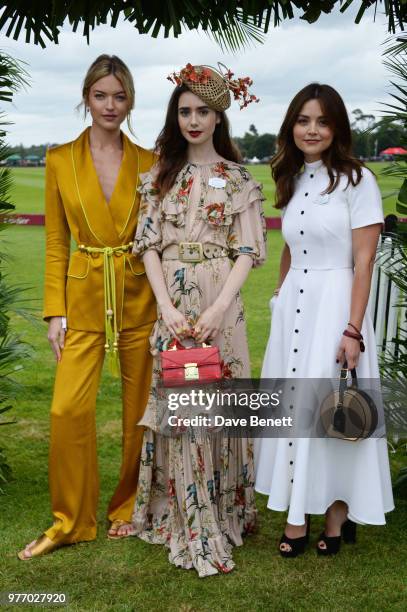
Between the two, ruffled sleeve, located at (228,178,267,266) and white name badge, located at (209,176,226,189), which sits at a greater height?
white name badge, located at (209,176,226,189)

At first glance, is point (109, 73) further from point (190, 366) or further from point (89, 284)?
point (190, 366)

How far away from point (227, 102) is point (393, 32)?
0.78 metres

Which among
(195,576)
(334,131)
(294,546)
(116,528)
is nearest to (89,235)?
(334,131)

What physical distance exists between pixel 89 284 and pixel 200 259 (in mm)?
558

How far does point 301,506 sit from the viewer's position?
3.47 metres

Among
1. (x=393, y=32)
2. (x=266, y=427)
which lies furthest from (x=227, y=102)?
(x=266, y=427)

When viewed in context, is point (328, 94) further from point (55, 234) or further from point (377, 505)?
point (377, 505)

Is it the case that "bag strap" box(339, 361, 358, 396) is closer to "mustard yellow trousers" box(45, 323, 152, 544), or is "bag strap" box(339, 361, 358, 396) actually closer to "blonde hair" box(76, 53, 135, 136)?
"mustard yellow trousers" box(45, 323, 152, 544)

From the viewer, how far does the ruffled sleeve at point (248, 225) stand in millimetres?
3527

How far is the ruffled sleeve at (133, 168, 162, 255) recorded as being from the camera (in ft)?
11.6

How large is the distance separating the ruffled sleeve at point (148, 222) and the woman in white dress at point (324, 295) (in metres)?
0.56

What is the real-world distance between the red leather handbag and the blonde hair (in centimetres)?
118

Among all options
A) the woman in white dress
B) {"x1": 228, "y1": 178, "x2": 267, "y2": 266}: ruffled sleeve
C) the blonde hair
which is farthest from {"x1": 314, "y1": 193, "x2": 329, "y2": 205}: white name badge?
the blonde hair

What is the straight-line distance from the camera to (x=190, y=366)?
3.33 m
